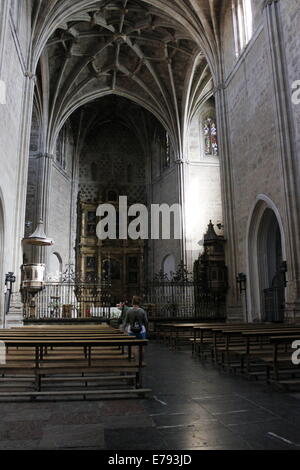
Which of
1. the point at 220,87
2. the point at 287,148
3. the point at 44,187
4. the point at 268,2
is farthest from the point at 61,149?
the point at 287,148

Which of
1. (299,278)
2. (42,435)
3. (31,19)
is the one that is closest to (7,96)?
(31,19)

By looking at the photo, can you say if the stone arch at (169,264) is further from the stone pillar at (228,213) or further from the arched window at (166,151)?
the stone pillar at (228,213)

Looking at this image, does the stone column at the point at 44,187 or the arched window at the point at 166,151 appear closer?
the stone column at the point at 44,187

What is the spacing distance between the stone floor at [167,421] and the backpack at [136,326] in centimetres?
211

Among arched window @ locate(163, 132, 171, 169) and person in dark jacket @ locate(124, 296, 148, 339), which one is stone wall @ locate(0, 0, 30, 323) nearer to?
person in dark jacket @ locate(124, 296, 148, 339)

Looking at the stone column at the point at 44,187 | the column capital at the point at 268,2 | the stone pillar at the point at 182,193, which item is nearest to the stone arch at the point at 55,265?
the stone column at the point at 44,187

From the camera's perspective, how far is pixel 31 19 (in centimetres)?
1648

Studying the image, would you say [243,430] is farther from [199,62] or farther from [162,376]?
[199,62]

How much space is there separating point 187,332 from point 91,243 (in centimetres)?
1375

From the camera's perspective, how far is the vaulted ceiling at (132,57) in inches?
702

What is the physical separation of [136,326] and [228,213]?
10114 millimetres

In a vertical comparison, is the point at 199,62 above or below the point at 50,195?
above

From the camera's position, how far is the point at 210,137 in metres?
24.8

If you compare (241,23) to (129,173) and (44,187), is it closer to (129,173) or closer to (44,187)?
(44,187)
